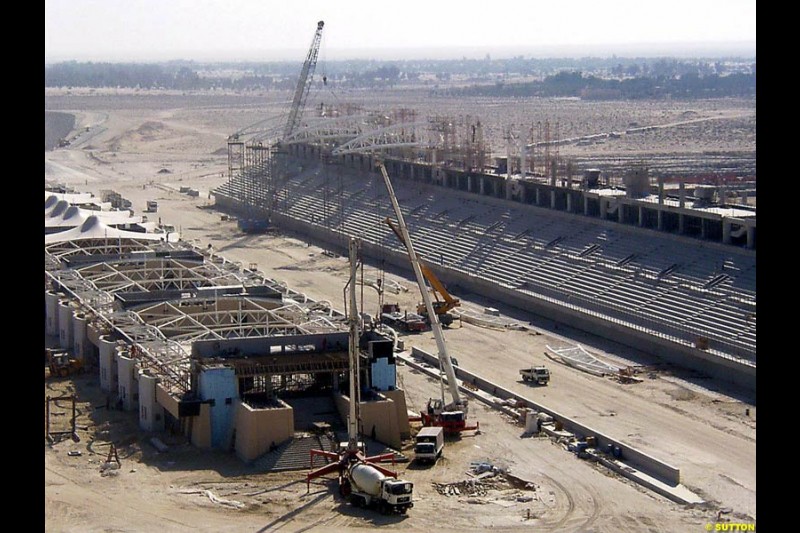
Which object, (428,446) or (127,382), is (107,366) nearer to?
(127,382)

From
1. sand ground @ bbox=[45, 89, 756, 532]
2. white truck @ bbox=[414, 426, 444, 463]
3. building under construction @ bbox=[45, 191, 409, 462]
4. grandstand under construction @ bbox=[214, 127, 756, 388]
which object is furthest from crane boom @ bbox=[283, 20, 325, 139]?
white truck @ bbox=[414, 426, 444, 463]

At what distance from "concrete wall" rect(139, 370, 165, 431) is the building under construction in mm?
20

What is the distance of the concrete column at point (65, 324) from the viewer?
25.3m

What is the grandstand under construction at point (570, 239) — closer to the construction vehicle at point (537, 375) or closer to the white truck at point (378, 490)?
the construction vehicle at point (537, 375)

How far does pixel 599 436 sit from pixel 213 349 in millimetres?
5377

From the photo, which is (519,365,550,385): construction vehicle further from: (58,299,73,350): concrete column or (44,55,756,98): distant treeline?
(44,55,756,98): distant treeline

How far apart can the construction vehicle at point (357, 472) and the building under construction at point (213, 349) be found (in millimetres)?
955

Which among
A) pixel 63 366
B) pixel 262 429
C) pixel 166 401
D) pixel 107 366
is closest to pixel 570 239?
pixel 63 366

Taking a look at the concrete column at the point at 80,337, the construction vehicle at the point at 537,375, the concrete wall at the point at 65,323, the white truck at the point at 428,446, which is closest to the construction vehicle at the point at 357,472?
the white truck at the point at 428,446
